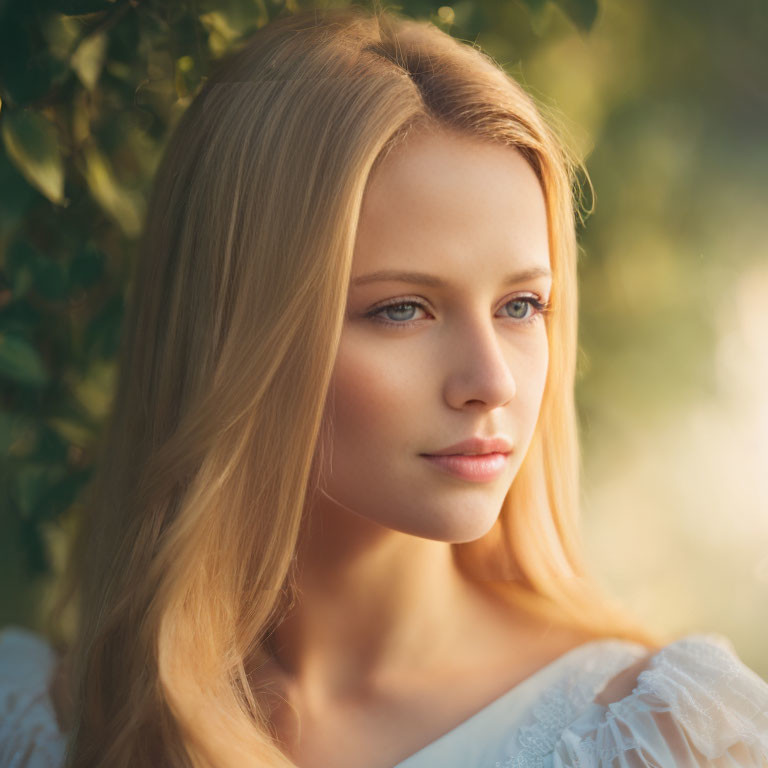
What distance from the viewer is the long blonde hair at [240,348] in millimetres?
1268

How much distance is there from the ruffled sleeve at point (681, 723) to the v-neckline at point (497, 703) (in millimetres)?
89

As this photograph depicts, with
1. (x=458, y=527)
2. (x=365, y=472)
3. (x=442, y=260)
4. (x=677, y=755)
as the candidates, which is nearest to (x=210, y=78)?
(x=442, y=260)

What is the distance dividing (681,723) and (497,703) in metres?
0.26

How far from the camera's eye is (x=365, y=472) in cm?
127

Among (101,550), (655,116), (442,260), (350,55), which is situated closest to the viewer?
(442,260)

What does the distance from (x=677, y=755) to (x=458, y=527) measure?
420mm

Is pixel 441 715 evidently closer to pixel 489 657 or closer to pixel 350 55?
pixel 489 657

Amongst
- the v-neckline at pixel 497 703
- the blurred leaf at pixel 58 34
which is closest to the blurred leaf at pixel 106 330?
the blurred leaf at pixel 58 34

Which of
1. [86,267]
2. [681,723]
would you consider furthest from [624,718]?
[86,267]

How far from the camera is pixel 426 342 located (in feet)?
4.12

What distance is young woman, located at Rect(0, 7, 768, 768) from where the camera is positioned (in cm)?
125

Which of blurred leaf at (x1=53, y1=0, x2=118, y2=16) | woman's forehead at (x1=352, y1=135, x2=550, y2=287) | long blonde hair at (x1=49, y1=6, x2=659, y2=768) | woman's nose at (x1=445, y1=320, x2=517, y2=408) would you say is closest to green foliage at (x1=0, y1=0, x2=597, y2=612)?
blurred leaf at (x1=53, y1=0, x2=118, y2=16)

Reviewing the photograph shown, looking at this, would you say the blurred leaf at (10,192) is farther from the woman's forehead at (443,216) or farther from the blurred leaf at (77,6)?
the woman's forehead at (443,216)

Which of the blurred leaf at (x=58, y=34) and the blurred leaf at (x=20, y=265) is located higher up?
the blurred leaf at (x=58, y=34)
